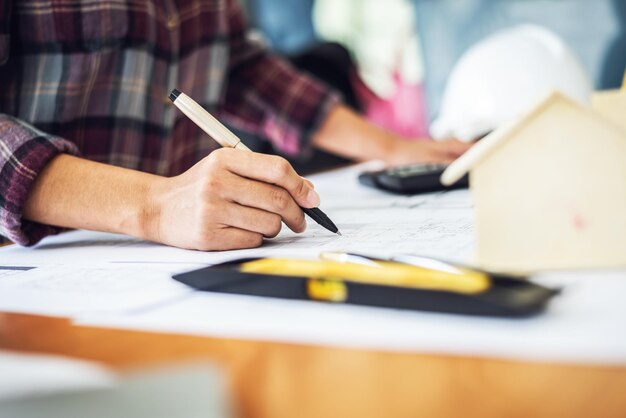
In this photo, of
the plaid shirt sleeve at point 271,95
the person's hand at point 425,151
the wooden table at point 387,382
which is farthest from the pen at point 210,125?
the plaid shirt sleeve at point 271,95

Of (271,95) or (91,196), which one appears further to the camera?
(271,95)

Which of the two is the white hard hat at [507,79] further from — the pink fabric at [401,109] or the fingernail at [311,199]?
the fingernail at [311,199]

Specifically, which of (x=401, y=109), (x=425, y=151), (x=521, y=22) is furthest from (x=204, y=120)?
(x=401, y=109)

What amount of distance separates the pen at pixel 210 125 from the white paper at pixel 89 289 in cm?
13

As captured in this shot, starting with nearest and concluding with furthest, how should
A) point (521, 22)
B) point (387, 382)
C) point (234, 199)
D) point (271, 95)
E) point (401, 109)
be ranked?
point (387, 382)
point (234, 199)
point (271, 95)
point (521, 22)
point (401, 109)

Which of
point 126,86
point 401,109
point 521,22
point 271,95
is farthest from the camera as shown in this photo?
point 401,109

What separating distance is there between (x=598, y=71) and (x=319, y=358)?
4.46 feet

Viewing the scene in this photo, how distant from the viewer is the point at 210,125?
1.84ft

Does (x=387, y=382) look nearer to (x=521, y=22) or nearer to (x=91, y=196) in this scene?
(x=91, y=196)

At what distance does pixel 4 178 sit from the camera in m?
0.60

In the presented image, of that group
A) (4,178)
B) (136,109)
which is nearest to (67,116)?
(136,109)

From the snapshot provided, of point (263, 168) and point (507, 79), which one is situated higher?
point (507, 79)

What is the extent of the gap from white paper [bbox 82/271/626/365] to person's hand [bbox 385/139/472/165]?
→ 645 mm

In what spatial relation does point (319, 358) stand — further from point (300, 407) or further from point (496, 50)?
point (496, 50)
